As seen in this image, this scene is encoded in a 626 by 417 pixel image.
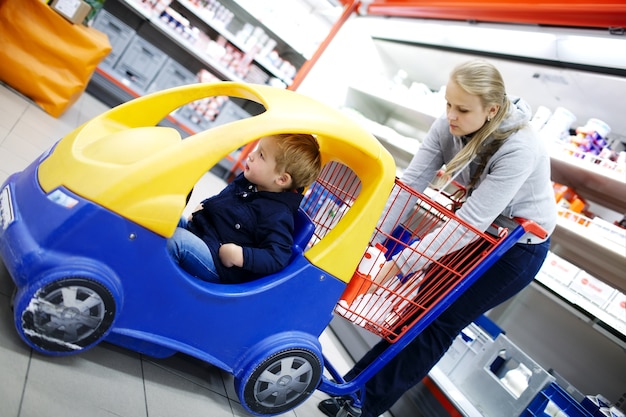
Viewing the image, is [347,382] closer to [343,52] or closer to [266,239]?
[266,239]

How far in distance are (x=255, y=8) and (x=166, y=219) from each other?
12.1 feet

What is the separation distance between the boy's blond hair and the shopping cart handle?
674mm

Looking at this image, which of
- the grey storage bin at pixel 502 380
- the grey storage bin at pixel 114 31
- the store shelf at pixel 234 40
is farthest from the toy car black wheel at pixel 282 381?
the grey storage bin at pixel 114 31

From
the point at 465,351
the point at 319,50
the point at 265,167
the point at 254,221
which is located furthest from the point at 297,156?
the point at 319,50

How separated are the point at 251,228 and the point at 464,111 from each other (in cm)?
76

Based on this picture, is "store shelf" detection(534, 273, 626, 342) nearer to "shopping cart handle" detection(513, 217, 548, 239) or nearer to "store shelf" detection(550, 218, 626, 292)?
"store shelf" detection(550, 218, 626, 292)

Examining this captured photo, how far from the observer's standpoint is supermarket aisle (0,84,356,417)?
3.25 feet

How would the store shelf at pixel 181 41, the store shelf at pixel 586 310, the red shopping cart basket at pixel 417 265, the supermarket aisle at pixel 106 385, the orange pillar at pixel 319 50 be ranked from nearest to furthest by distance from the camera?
the supermarket aisle at pixel 106 385 → the red shopping cart basket at pixel 417 265 → the store shelf at pixel 586 310 → the orange pillar at pixel 319 50 → the store shelf at pixel 181 41

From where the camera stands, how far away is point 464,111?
4.87 feet

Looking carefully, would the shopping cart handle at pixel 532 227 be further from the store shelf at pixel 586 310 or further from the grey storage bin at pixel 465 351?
the store shelf at pixel 586 310

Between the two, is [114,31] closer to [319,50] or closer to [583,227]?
[319,50]

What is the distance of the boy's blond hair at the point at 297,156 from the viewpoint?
142 cm

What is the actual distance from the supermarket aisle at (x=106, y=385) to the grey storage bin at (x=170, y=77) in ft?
8.95

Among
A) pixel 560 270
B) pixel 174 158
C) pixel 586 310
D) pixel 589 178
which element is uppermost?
pixel 589 178
